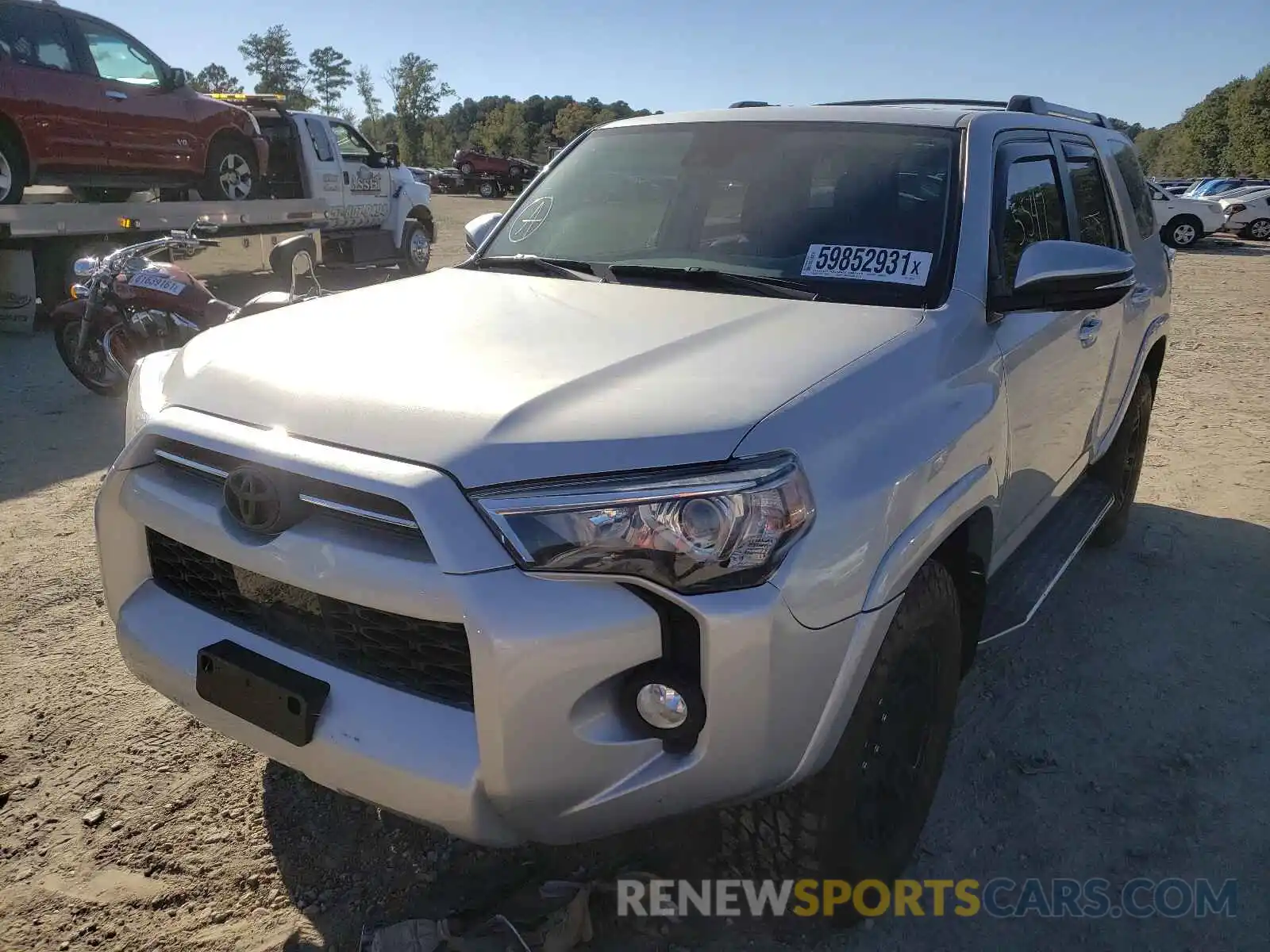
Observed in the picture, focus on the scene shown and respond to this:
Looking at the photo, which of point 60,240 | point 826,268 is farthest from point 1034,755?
point 60,240

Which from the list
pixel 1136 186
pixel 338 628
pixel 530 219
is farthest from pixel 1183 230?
pixel 338 628

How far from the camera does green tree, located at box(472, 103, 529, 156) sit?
226ft

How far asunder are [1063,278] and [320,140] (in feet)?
41.5

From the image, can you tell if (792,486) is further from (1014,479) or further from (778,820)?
(1014,479)

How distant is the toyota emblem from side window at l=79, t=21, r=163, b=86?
9.47 m

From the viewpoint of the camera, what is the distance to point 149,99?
990cm

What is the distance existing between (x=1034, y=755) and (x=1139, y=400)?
2.26 meters

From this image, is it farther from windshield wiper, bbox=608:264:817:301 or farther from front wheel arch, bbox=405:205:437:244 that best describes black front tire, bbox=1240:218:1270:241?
windshield wiper, bbox=608:264:817:301

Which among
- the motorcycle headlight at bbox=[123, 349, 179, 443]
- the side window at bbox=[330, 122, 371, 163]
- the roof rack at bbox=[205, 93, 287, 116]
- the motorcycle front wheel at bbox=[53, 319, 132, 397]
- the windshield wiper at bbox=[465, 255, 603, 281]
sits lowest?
the motorcycle front wheel at bbox=[53, 319, 132, 397]

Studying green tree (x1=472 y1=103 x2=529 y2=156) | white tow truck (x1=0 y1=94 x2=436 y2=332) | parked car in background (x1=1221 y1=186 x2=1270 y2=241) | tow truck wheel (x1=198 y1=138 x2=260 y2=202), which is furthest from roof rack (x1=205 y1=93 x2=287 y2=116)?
green tree (x1=472 y1=103 x2=529 y2=156)

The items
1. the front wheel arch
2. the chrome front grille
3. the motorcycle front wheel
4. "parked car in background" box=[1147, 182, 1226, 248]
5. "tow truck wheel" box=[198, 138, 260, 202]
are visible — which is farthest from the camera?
"parked car in background" box=[1147, 182, 1226, 248]

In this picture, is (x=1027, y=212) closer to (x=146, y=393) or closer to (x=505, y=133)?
(x=146, y=393)

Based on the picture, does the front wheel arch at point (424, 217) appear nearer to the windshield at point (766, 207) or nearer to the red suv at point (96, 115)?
the red suv at point (96, 115)

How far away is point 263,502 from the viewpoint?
1.87 metres
